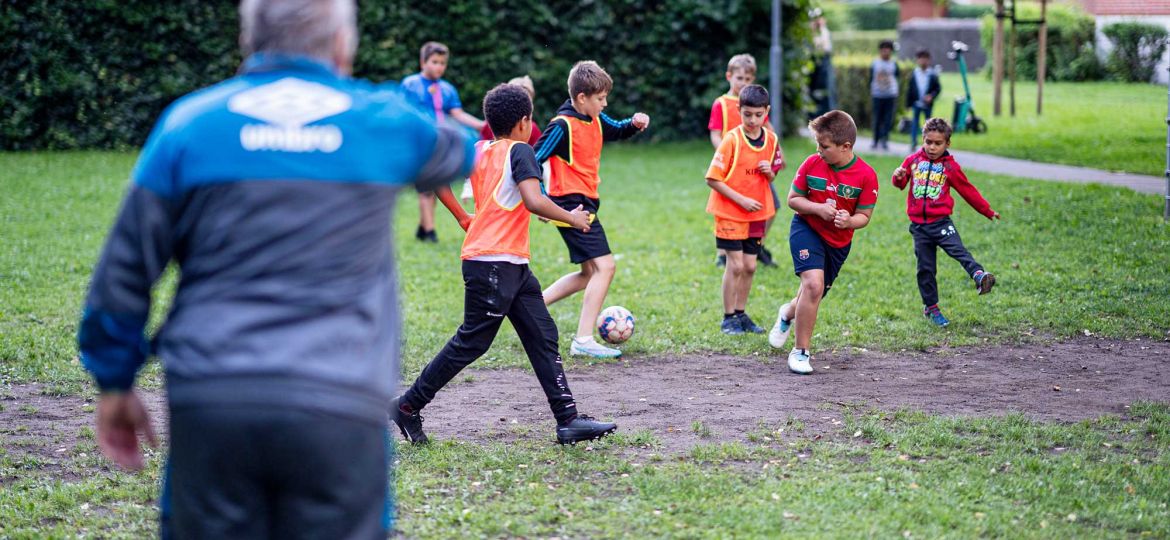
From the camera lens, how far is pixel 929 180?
8047 mm

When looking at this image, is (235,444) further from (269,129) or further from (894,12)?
(894,12)

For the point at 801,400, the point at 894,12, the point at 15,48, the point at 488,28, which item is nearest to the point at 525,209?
the point at 801,400

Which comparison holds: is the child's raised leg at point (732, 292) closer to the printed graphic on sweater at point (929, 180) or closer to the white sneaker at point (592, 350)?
the white sneaker at point (592, 350)

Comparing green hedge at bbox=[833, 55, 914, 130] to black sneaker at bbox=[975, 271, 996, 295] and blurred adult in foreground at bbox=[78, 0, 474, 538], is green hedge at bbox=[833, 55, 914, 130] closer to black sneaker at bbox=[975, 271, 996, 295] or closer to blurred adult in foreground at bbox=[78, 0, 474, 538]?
black sneaker at bbox=[975, 271, 996, 295]

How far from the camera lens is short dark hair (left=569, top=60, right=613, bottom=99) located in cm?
688

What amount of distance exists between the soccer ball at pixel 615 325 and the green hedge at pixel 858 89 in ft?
49.6

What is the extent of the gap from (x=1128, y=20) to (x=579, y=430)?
103 ft

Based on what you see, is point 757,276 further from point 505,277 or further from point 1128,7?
point 1128,7

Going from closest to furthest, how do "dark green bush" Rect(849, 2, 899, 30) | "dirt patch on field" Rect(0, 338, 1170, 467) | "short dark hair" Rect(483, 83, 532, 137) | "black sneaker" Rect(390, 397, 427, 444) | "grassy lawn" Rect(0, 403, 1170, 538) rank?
"grassy lawn" Rect(0, 403, 1170, 538) < "short dark hair" Rect(483, 83, 532, 137) < "black sneaker" Rect(390, 397, 427, 444) < "dirt patch on field" Rect(0, 338, 1170, 467) < "dark green bush" Rect(849, 2, 899, 30)

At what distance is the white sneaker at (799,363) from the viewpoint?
6.75m

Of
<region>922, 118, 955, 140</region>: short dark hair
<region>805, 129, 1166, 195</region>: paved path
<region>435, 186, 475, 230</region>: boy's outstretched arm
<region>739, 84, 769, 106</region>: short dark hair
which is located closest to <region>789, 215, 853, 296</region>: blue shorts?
<region>739, 84, 769, 106</region>: short dark hair

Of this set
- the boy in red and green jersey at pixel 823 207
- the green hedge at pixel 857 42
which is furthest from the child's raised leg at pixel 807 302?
the green hedge at pixel 857 42

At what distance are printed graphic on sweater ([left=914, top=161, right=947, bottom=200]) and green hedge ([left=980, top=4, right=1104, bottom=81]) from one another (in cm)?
2637

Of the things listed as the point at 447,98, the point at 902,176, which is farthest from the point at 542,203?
the point at 447,98
